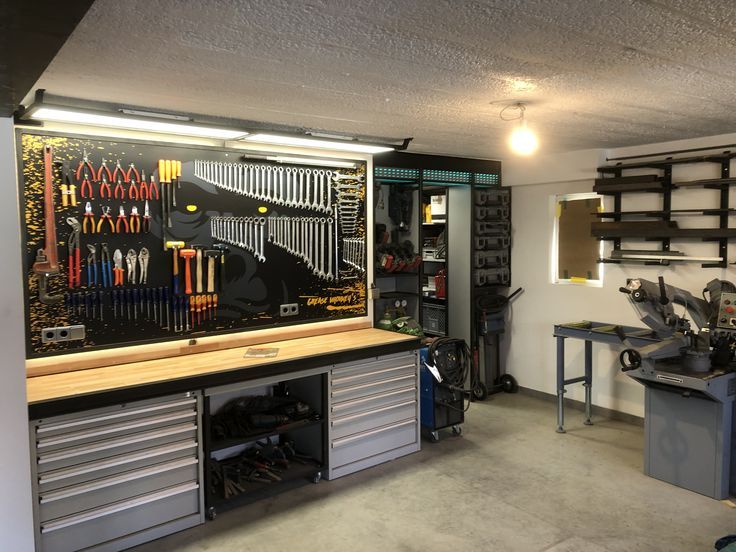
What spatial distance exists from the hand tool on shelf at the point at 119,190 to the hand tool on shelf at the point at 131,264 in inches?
12.7

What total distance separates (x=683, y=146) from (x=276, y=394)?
143 inches

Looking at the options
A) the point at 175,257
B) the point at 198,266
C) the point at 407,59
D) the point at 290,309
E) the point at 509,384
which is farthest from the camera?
the point at 509,384

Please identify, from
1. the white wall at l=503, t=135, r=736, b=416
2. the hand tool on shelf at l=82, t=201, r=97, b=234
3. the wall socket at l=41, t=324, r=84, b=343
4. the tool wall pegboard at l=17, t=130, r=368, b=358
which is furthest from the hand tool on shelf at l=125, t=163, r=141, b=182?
the white wall at l=503, t=135, r=736, b=416

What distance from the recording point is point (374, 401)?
3842 mm

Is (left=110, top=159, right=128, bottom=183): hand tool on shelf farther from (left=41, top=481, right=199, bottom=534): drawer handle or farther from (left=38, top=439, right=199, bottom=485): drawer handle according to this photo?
(left=41, top=481, right=199, bottom=534): drawer handle

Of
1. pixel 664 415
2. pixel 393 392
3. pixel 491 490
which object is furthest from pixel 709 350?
pixel 393 392

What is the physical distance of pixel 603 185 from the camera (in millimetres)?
4746

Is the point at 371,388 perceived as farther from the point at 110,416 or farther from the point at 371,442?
the point at 110,416

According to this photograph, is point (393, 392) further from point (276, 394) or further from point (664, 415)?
point (664, 415)

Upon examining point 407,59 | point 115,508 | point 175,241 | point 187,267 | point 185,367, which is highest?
point 407,59

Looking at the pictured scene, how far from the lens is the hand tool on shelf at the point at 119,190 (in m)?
3.29

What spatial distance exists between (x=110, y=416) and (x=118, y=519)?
1.77 feet

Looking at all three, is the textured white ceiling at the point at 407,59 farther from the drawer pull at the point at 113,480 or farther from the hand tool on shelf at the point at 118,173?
the drawer pull at the point at 113,480

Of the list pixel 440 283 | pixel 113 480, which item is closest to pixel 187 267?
pixel 113 480
